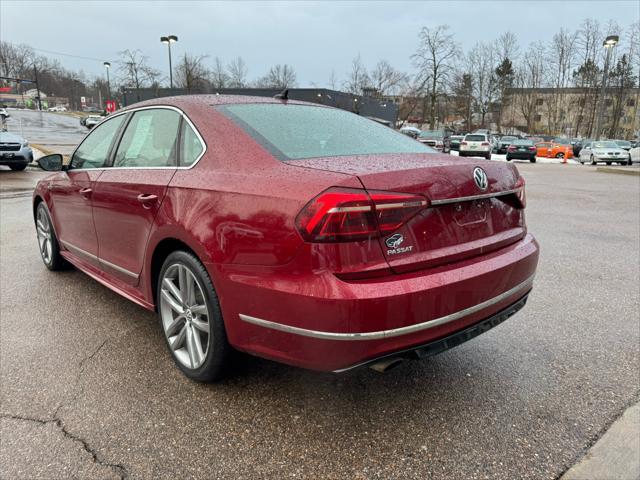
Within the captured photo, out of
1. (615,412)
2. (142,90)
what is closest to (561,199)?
(615,412)

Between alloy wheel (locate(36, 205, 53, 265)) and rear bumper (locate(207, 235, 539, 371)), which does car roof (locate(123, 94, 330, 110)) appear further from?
alloy wheel (locate(36, 205, 53, 265))

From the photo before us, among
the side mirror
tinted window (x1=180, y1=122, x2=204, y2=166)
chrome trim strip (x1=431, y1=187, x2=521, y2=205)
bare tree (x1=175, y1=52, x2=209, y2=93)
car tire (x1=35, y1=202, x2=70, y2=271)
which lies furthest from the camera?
bare tree (x1=175, y1=52, x2=209, y2=93)

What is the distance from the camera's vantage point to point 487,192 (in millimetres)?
2383

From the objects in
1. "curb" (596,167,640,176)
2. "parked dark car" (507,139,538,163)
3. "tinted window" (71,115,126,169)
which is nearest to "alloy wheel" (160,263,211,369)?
"tinted window" (71,115,126,169)

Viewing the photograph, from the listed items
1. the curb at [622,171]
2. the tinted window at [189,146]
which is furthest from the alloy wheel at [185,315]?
the curb at [622,171]

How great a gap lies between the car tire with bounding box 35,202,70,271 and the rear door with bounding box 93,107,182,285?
1438 mm

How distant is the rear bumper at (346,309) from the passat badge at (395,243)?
0.10 meters

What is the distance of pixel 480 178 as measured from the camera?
2.36 m

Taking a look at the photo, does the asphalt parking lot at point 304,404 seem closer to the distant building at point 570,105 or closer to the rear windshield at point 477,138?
the rear windshield at point 477,138

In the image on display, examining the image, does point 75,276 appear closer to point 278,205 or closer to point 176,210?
point 176,210

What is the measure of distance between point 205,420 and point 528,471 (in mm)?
1503

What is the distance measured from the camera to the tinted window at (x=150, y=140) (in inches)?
114

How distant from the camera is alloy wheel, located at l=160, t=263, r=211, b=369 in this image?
2551 millimetres

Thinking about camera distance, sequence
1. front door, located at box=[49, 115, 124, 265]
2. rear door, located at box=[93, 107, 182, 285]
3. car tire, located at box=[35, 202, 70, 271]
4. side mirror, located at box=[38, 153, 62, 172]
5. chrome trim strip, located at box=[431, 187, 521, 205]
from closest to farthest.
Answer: chrome trim strip, located at box=[431, 187, 521, 205]
rear door, located at box=[93, 107, 182, 285]
front door, located at box=[49, 115, 124, 265]
side mirror, located at box=[38, 153, 62, 172]
car tire, located at box=[35, 202, 70, 271]
